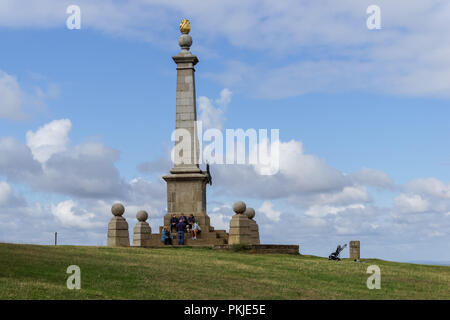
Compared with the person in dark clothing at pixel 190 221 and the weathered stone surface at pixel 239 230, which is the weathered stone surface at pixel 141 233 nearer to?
the person in dark clothing at pixel 190 221

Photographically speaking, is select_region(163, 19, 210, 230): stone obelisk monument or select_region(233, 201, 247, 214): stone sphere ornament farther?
select_region(163, 19, 210, 230): stone obelisk monument

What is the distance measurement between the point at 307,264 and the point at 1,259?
38.0ft

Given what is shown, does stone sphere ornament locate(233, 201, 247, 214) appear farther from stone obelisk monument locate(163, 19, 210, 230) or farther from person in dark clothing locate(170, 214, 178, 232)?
person in dark clothing locate(170, 214, 178, 232)

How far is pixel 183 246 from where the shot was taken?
3416cm

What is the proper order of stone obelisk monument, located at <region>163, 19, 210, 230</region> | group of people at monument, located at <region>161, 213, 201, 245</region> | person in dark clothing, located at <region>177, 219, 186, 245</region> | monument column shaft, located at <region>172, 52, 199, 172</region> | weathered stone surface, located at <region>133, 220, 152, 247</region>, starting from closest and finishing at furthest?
person in dark clothing, located at <region>177, 219, 186, 245</region>
group of people at monument, located at <region>161, 213, 201, 245</region>
weathered stone surface, located at <region>133, 220, 152, 247</region>
stone obelisk monument, located at <region>163, 19, 210, 230</region>
monument column shaft, located at <region>172, 52, 199, 172</region>

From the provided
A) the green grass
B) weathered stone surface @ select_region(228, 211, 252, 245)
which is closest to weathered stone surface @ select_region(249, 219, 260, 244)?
weathered stone surface @ select_region(228, 211, 252, 245)

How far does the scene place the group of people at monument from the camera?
35344 millimetres

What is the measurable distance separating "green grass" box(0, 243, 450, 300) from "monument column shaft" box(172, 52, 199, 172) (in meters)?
12.1

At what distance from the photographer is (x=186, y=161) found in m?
38.7

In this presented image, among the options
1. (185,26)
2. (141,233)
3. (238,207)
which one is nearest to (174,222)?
(141,233)

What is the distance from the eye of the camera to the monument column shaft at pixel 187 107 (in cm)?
3862

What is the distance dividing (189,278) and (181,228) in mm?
15315
